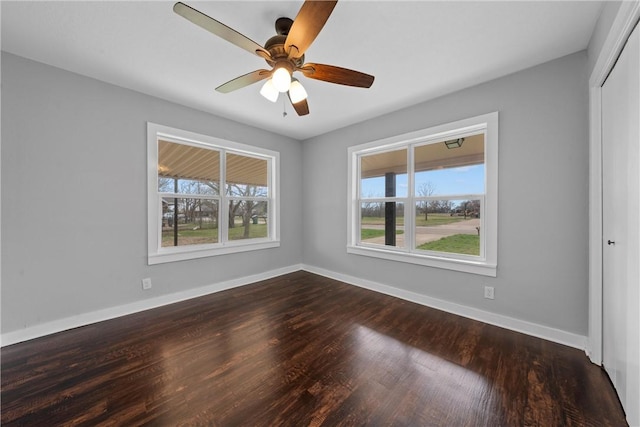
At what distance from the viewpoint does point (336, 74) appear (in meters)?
1.77

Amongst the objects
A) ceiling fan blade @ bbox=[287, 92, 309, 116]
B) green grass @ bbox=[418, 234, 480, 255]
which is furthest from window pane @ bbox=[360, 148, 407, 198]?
ceiling fan blade @ bbox=[287, 92, 309, 116]

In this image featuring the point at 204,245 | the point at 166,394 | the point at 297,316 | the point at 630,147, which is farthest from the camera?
the point at 204,245

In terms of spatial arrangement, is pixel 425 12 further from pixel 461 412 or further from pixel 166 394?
pixel 166 394

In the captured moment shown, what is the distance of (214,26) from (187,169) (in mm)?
2397

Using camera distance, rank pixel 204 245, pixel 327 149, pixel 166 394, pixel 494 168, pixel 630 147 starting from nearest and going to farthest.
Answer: pixel 630 147, pixel 166 394, pixel 494 168, pixel 204 245, pixel 327 149

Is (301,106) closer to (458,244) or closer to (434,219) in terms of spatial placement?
(434,219)

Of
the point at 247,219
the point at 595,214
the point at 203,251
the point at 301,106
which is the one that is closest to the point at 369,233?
the point at 247,219

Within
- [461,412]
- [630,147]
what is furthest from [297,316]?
[630,147]

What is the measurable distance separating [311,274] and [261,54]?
3530 mm

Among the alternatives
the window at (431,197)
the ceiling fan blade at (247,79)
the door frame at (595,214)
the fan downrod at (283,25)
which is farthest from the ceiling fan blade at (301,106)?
the door frame at (595,214)

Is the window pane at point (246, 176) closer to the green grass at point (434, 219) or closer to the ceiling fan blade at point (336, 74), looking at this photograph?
the green grass at point (434, 219)

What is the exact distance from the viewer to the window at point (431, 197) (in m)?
2.61

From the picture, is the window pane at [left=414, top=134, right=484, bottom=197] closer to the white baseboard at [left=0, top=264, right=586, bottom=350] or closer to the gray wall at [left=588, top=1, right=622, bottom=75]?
the gray wall at [left=588, top=1, right=622, bottom=75]

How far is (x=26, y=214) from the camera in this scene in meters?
2.16
